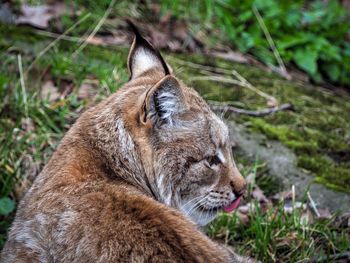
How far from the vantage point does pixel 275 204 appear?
5.28 metres

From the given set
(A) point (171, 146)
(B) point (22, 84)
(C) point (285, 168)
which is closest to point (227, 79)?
(C) point (285, 168)

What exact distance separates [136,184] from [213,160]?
1.68ft

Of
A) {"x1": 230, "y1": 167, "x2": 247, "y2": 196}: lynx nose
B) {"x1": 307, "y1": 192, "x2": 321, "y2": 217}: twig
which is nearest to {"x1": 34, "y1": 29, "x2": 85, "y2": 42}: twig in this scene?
{"x1": 307, "y1": 192, "x2": 321, "y2": 217}: twig

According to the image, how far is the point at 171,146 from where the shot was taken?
12.1 ft

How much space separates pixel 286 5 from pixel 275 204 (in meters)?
3.72

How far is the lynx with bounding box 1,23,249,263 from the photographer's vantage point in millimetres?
3062

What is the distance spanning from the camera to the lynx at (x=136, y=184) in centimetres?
306

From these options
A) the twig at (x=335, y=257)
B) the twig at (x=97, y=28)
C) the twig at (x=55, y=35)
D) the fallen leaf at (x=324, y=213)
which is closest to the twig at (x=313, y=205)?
the fallen leaf at (x=324, y=213)

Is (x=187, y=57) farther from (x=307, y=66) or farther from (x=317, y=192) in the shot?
(x=317, y=192)

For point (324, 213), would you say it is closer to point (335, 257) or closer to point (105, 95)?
point (335, 257)

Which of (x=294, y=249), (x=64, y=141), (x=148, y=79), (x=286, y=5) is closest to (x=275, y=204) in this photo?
(x=294, y=249)

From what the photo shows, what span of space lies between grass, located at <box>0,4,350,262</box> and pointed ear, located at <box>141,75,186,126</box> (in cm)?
137

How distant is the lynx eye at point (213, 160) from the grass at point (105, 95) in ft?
3.27

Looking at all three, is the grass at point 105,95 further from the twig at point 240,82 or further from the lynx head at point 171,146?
the lynx head at point 171,146
